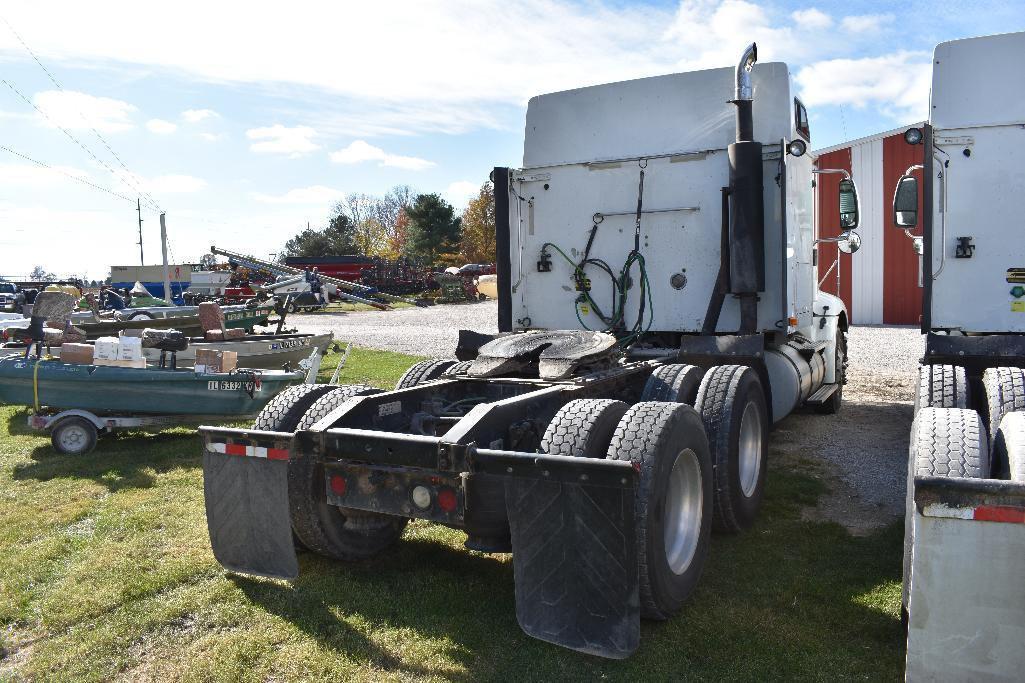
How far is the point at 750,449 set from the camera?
229 inches

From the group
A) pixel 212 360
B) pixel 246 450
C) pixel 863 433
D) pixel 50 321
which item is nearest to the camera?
pixel 246 450

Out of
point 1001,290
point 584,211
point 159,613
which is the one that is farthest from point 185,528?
point 1001,290

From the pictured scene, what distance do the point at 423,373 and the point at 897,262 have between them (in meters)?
18.3

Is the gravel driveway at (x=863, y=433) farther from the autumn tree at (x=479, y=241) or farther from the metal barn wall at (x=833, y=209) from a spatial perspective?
the autumn tree at (x=479, y=241)

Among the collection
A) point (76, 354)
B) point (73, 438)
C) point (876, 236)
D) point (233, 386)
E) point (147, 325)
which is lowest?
point (73, 438)

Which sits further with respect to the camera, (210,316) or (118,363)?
(210,316)

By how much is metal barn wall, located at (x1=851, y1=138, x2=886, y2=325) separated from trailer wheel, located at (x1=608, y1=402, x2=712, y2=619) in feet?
59.4

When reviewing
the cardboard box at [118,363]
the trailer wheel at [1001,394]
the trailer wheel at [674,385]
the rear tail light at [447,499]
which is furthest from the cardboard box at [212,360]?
the trailer wheel at [1001,394]

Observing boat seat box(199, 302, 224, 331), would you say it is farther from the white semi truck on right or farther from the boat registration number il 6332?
the white semi truck on right

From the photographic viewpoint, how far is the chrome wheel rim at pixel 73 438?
25.6 feet

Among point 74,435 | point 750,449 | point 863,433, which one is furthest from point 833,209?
point 74,435

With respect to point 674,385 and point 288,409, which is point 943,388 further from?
point 288,409

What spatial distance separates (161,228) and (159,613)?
30.1 metres

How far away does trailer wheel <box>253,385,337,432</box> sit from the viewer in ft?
14.7
